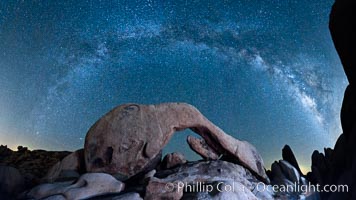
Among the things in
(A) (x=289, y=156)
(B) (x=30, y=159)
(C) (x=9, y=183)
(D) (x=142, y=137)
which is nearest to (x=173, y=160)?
(D) (x=142, y=137)

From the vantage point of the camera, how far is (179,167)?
7.56m

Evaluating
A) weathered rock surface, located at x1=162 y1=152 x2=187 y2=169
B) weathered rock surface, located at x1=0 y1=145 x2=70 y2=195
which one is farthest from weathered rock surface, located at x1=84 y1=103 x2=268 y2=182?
weathered rock surface, located at x1=0 y1=145 x2=70 y2=195

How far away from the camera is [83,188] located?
586 cm

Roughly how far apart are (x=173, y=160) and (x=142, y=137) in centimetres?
141

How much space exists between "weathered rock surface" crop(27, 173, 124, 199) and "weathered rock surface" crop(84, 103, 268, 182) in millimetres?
1038

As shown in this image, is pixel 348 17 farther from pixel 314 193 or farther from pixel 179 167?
pixel 179 167

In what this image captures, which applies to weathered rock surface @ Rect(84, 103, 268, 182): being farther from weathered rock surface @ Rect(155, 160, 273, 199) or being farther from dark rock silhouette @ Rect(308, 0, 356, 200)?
dark rock silhouette @ Rect(308, 0, 356, 200)

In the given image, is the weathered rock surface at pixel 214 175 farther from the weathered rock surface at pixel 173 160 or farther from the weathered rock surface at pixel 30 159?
the weathered rock surface at pixel 30 159

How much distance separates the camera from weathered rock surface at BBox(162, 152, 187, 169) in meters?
8.22

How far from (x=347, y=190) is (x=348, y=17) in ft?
14.7

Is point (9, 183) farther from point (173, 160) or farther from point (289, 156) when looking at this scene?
point (289, 156)

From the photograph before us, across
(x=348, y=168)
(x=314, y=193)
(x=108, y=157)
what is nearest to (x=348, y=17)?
(x=348, y=168)

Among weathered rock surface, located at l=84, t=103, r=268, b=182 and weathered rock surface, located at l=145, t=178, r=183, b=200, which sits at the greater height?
weathered rock surface, located at l=84, t=103, r=268, b=182

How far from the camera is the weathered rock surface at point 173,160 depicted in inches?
324
